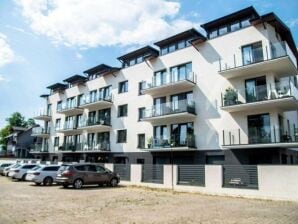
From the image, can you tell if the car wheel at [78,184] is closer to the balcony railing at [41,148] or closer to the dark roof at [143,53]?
the dark roof at [143,53]

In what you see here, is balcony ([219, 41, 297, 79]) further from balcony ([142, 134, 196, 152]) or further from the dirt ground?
the dirt ground

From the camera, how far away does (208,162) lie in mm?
23703

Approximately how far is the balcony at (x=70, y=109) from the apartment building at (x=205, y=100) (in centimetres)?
303

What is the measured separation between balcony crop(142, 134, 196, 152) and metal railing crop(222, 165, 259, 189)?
24.4ft

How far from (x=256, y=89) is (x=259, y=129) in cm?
298

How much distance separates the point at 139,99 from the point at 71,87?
15.8m

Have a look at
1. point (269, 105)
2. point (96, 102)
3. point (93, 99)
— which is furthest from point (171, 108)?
point (93, 99)

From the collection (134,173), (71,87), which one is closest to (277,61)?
(134,173)

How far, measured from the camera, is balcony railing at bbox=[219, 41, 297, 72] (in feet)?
66.5

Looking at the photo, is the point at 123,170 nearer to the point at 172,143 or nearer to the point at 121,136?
the point at 172,143

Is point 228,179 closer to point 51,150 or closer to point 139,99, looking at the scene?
point 139,99

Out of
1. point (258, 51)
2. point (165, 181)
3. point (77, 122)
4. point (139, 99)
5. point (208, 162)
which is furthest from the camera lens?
point (77, 122)

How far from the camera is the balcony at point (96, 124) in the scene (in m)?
33.4

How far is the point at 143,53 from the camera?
1243 inches
